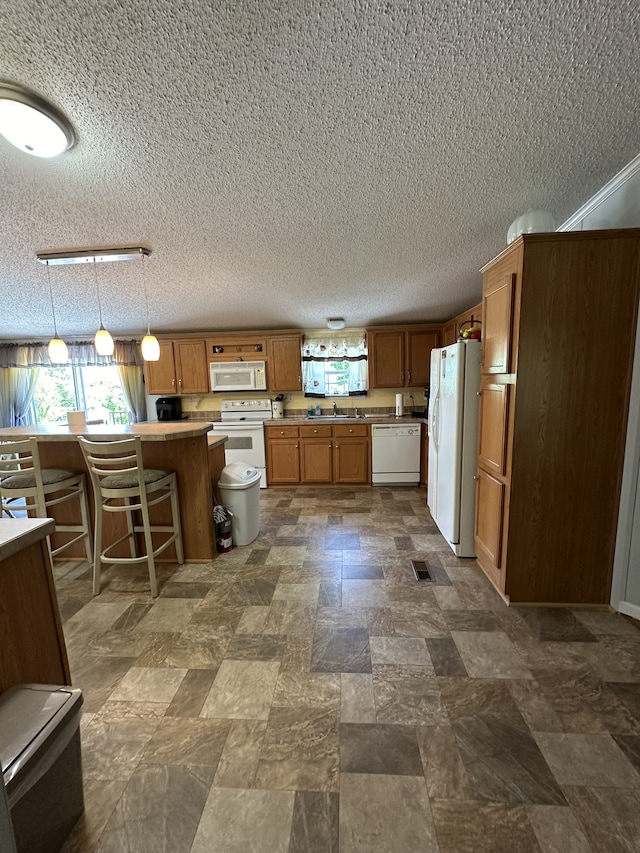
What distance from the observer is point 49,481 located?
2.25m

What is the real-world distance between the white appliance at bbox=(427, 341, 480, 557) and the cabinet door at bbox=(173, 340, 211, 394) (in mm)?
3270

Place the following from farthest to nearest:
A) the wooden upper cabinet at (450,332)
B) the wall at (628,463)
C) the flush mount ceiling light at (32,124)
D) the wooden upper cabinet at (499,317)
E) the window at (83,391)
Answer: the window at (83,391) < the wooden upper cabinet at (450,332) < the wooden upper cabinet at (499,317) < the wall at (628,463) < the flush mount ceiling light at (32,124)

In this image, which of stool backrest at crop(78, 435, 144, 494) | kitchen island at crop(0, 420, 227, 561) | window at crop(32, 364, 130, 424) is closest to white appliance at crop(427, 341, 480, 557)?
kitchen island at crop(0, 420, 227, 561)

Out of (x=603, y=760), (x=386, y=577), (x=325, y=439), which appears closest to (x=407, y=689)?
(x=603, y=760)

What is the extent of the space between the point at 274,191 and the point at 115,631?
255cm

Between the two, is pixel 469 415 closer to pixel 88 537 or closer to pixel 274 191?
pixel 274 191

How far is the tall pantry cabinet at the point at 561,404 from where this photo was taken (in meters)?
1.68

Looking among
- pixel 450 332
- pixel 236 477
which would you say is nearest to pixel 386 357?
pixel 450 332

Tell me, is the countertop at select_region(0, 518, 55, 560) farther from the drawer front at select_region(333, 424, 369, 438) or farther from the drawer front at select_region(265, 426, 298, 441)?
the drawer front at select_region(333, 424, 369, 438)

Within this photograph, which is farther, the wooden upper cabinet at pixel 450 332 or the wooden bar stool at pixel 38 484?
the wooden upper cabinet at pixel 450 332

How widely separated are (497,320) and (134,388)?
4.97 metres

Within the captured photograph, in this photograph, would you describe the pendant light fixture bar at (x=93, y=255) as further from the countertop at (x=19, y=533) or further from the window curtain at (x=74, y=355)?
the window curtain at (x=74, y=355)

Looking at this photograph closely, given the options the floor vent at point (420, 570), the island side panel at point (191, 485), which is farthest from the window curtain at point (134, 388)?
the floor vent at point (420, 570)

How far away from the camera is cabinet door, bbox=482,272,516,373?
1838 millimetres
